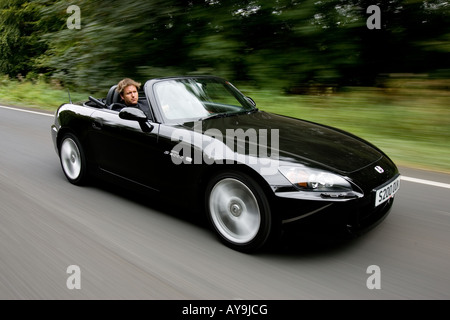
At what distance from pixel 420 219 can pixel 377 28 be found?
6.40 m

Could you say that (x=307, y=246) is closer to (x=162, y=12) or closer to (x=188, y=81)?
(x=188, y=81)

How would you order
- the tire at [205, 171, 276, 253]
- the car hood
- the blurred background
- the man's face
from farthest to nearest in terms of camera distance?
the blurred background < the man's face < the car hood < the tire at [205, 171, 276, 253]

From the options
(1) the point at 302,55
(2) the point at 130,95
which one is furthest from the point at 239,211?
(1) the point at 302,55

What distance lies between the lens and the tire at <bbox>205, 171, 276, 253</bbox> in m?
2.99

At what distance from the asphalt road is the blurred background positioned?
7.27 feet

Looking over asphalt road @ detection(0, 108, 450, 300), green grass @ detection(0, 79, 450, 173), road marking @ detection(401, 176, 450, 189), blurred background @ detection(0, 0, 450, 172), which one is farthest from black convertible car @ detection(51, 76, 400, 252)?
blurred background @ detection(0, 0, 450, 172)

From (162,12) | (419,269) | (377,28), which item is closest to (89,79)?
(162,12)

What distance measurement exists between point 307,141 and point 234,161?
74cm

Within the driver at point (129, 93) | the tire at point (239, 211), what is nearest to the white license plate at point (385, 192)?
the tire at point (239, 211)

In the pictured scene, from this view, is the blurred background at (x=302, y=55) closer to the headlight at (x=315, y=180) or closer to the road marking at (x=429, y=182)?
the road marking at (x=429, y=182)

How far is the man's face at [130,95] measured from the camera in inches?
172

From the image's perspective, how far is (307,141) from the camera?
347 centimetres

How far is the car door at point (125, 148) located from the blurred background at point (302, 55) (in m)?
3.32

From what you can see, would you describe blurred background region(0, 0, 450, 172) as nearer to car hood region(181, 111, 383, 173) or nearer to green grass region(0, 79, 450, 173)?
green grass region(0, 79, 450, 173)
